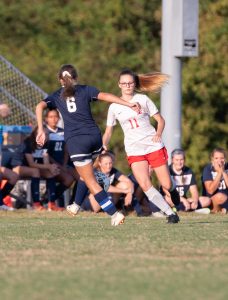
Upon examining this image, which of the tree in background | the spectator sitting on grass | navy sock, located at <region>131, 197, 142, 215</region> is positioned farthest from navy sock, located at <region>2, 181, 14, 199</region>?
the tree in background

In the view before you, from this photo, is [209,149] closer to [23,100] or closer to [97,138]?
[23,100]

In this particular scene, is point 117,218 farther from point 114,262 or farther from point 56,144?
point 56,144

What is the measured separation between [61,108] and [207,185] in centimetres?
576

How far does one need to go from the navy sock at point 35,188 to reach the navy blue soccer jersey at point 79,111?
538cm

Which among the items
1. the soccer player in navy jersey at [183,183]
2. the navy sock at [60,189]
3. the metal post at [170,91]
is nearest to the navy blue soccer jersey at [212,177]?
the soccer player in navy jersey at [183,183]

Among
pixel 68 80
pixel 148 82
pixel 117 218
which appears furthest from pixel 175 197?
pixel 68 80

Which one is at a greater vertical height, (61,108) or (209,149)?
(61,108)

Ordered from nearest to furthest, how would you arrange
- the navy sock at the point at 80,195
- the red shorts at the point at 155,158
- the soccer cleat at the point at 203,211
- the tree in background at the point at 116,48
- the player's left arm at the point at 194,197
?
the red shorts at the point at 155,158, the navy sock at the point at 80,195, the soccer cleat at the point at 203,211, the player's left arm at the point at 194,197, the tree in background at the point at 116,48

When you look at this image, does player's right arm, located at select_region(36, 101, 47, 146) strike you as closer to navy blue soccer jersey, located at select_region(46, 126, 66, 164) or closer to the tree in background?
navy blue soccer jersey, located at select_region(46, 126, 66, 164)

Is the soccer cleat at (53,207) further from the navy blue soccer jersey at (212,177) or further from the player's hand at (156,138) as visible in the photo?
the player's hand at (156,138)

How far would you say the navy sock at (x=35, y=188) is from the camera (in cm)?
1736

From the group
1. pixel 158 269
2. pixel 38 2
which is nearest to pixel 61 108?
pixel 158 269

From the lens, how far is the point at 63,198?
18.6 meters

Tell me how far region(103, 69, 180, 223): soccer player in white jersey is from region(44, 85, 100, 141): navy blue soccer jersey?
83 centimetres
